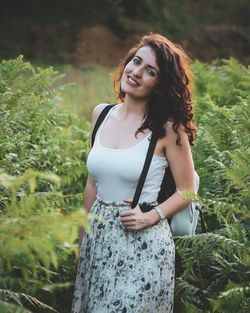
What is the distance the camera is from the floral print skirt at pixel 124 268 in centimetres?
388

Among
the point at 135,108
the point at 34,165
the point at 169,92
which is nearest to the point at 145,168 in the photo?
the point at 135,108

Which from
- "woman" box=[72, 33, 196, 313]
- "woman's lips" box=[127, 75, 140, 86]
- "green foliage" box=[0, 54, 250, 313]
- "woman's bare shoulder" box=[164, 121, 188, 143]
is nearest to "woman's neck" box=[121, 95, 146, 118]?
"woman" box=[72, 33, 196, 313]

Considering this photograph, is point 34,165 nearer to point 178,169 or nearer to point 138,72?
point 138,72

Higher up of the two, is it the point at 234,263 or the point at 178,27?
the point at 178,27

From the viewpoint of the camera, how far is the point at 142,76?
13.2 ft

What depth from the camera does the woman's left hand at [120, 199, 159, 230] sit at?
3.89m

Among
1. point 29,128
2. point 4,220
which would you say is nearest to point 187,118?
point 4,220

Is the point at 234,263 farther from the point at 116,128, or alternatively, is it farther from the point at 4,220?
the point at 4,220

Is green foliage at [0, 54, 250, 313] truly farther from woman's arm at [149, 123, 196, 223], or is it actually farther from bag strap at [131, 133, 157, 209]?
bag strap at [131, 133, 157, 209]

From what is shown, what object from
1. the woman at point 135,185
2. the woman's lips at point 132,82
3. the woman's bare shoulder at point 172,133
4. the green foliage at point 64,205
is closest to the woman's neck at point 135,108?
the woman at point 135,185

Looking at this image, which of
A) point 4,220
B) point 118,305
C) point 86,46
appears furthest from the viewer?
point 86,46

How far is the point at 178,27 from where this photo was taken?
21.8 meters

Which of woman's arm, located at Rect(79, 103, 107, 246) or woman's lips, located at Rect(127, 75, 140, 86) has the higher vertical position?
woman's lips, located at Rect(127, 75, 140, 86)

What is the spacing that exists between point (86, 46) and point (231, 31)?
217 inches
